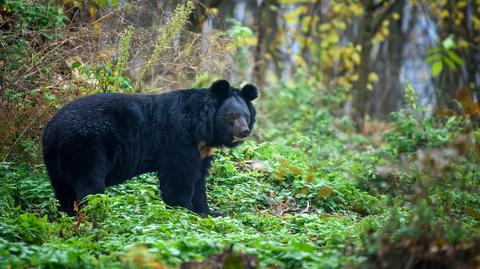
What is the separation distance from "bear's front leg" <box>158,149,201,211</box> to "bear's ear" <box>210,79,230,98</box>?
83 centimetres

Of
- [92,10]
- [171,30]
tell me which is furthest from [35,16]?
[171,30]

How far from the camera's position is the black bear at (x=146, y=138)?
302 inches

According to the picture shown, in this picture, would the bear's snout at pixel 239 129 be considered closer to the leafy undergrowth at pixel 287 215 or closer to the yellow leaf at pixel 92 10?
the leafy undergrowth at pixel 287 215

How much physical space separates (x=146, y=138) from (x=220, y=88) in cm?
107

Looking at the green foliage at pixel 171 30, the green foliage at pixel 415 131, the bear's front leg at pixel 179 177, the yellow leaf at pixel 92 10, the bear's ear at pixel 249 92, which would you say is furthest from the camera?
the green foliage at pixel 415 131

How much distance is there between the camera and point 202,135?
27.9 ft

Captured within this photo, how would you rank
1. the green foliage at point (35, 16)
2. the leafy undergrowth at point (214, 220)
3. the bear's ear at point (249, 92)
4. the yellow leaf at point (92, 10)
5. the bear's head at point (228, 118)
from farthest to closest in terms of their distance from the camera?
1. the yellow leaf at point (92, 10)
2. the green foliage at point (35, 16)
3. the bear's ear at point (249, 92)
4. the bear's head at point (228, 118)
5. the leafy undergrowth at point (214, 220)

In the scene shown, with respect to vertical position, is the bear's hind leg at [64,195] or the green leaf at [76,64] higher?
the green leaf at [76,64]

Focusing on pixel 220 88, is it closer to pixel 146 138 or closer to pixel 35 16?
pixel 146 138

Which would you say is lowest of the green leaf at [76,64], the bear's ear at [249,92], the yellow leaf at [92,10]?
the bear's ear at [249,92]

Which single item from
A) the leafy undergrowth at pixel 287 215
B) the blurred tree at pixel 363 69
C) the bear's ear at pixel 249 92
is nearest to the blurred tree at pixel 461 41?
the blurred tree at pixel 363 69

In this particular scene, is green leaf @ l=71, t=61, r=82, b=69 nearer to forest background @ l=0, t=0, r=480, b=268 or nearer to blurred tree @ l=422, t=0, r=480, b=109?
forest background @ l=0, t=0, r=480, b=268

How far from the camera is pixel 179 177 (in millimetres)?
8180

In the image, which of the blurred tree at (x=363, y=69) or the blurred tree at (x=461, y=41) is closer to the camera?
the blurred tree at (x=363, y=69)
